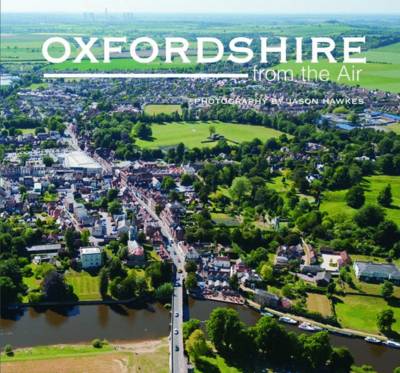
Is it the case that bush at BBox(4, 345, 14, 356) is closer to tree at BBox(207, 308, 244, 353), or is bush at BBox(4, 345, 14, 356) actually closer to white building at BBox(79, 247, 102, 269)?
white building at BBox(79, 247, 102, 269)

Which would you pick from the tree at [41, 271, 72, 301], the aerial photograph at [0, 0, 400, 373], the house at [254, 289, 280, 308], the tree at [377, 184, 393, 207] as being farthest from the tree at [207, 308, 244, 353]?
the tree at [377, 184, 393, 207]

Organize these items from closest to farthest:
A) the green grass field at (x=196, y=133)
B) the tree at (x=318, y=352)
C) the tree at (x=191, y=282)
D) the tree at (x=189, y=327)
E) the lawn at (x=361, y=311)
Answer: the tree at (x=318, y=352) → the tree at (x=189, y=327) → the lawn at (x=361, y=311) → the tree at (x=191, y=282) → the green grass field at (x=196, y=133)

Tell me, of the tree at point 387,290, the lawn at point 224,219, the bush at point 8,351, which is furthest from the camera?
the lawn at point 224,219

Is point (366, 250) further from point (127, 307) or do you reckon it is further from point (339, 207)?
point (127, 307)

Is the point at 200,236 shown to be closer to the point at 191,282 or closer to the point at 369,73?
the point at 191,282

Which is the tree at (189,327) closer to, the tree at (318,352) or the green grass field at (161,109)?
the tree at (318,352)

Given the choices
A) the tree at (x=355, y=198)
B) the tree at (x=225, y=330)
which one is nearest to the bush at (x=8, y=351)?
the tree at (x=225, y=330)
